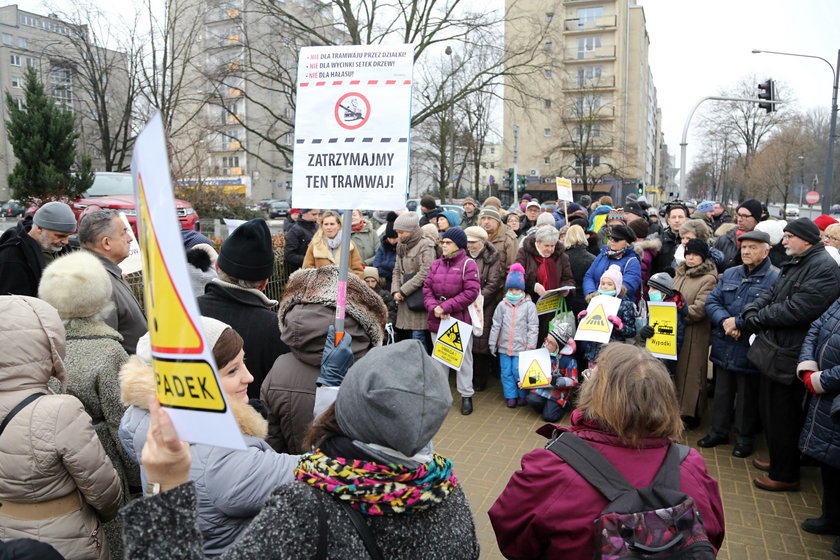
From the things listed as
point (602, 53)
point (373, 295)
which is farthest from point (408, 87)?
point (602, 53)

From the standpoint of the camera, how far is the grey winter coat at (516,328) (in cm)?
686

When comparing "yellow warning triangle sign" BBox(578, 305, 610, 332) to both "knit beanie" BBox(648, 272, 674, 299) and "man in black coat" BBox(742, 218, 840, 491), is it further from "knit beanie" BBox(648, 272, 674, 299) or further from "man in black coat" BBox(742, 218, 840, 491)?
"man in black coat" BBox(742, 218, 840, 491)

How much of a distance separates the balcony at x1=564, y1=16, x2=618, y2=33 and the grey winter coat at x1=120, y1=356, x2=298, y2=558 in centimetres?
6154

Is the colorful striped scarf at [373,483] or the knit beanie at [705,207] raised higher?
the knit beanie at [705,207]

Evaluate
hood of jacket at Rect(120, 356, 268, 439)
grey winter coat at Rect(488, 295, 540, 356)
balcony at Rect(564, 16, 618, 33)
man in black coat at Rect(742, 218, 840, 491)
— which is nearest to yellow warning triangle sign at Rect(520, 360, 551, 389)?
grey winter coat at Rect(488, 295, 540, 356)

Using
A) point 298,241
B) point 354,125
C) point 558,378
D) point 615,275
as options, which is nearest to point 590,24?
point 298,241

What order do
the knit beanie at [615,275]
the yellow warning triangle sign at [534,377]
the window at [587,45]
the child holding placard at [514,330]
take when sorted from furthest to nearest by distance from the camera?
the window at [587,45], the child holding placard at [514,330], the yellow warning triangle sign at [534,377], the knit beanie at [615,275]

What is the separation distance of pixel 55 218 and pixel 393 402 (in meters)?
5.05

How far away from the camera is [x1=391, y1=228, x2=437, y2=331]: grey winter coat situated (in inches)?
285

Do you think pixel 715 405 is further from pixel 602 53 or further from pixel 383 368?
pixel 602 53

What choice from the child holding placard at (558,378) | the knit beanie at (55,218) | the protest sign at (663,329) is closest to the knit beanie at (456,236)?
the child holding placard at (558,378)

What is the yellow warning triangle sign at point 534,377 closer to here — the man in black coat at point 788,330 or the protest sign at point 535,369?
the protest sign at point 535,369

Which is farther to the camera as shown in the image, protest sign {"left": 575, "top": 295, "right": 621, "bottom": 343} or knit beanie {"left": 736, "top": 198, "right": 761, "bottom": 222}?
knit beanie {"left": 736, "top": 198, "right": 761, "bottom": 222}

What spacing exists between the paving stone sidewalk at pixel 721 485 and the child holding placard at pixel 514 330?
0.27m
